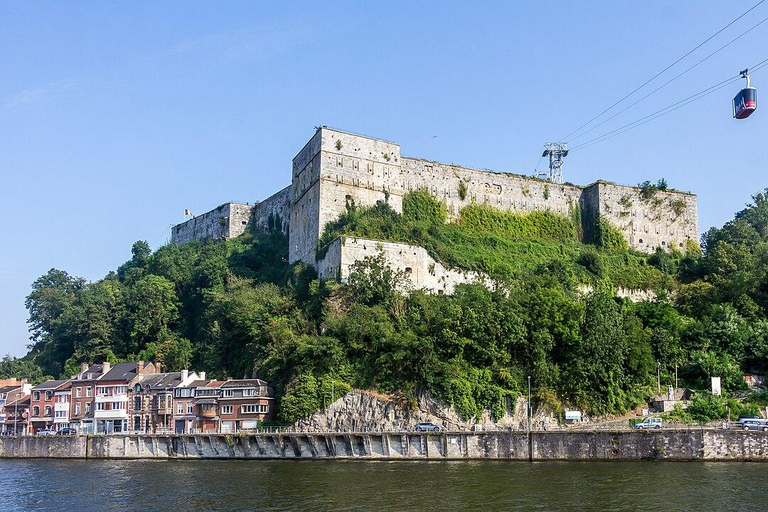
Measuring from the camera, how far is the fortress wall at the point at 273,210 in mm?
100625

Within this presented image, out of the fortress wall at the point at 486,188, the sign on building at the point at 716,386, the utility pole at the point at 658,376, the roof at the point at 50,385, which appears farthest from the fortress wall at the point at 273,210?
the sign on building at the point at 716,386

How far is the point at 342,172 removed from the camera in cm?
8669

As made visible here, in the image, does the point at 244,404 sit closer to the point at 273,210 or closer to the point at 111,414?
the point at 111,414

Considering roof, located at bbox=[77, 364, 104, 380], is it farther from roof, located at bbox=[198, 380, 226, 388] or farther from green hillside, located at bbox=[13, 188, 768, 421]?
roof, located at bbox=[198, 380, 226, 388]

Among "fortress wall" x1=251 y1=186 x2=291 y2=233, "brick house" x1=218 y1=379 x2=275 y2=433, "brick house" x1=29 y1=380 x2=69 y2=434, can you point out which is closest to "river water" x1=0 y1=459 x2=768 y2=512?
"brick house" x1=218 y1=379 x2=275 y2=433

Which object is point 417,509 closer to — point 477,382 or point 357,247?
point 477,382

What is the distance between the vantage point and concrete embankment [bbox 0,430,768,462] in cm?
5744

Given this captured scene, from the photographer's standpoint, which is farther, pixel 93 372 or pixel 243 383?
pixel 93 372

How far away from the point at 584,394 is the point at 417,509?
1140 inches

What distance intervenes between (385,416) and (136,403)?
93.9ft

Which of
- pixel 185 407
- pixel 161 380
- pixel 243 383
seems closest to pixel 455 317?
pixel 243 383

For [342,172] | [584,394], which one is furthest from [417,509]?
[342,172]

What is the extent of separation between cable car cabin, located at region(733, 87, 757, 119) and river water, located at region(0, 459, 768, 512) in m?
19.3

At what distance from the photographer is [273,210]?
103938 mm
